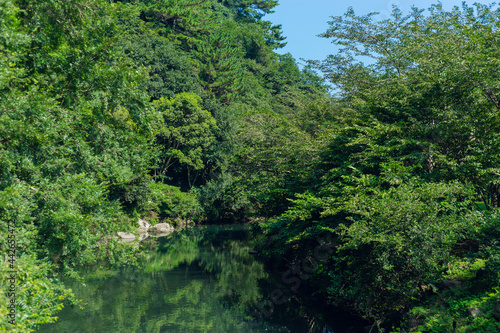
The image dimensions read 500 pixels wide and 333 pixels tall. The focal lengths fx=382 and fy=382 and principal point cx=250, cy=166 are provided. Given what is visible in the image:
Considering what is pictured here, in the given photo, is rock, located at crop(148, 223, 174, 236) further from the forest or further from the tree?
the forest

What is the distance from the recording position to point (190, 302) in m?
13.4

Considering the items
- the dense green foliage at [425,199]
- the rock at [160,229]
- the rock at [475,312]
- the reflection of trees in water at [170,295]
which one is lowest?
the rock at [160,229]

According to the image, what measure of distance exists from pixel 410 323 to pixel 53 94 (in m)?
9.96

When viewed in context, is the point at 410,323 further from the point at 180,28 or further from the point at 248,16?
the point at 248,16

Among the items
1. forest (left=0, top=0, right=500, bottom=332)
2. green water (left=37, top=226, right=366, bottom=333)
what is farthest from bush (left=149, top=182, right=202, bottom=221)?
forest (left=0, top=0, right=500, bottom=332)

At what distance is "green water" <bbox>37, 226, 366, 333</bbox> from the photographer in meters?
10.8

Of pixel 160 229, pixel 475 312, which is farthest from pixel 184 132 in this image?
pixel 475 312

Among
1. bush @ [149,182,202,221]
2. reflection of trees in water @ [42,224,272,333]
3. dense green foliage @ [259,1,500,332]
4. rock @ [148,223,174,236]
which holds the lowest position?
rock @ [148,223,174,236]

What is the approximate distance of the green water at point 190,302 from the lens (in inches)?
427

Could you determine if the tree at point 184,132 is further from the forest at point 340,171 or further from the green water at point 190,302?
the forest at point 340,171

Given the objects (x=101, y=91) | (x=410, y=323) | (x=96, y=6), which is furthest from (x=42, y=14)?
(x=410, y=323)

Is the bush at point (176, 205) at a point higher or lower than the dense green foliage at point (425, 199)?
lower

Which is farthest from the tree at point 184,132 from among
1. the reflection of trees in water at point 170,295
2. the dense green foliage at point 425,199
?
the dense green foliage at point 425,199

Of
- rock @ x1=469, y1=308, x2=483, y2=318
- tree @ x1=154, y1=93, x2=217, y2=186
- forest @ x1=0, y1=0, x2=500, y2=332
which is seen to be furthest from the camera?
tree @ x1=154, y1=93, x2=217, y2=186
